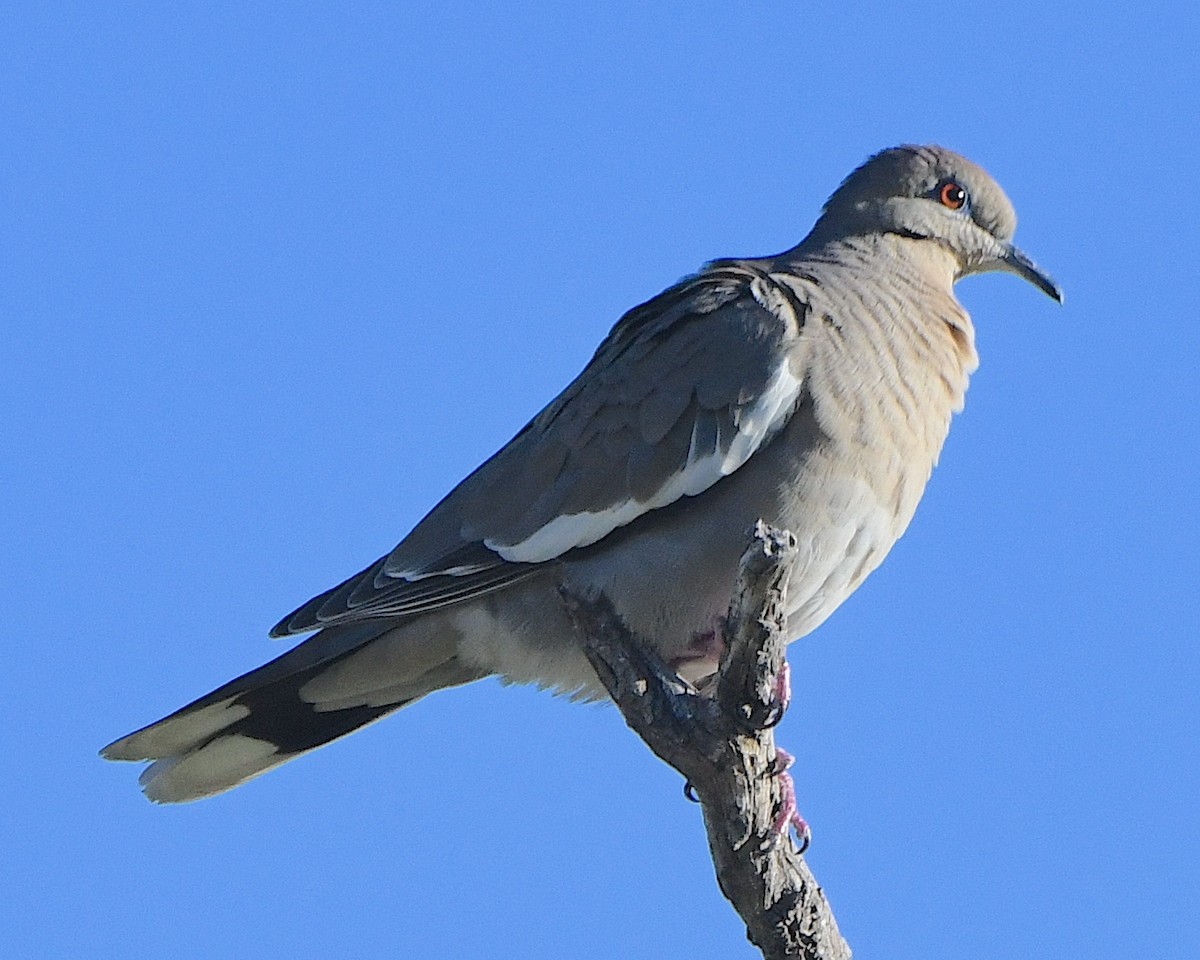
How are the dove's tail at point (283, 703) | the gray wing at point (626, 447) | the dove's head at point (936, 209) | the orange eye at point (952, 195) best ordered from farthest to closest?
the orange eye at point (952, 195) < the dove's head at point (936, 209) < the dove's tail at point (283, 703) < the gray wing at point (626, 447)

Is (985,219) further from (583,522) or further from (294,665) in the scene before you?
(294,665)

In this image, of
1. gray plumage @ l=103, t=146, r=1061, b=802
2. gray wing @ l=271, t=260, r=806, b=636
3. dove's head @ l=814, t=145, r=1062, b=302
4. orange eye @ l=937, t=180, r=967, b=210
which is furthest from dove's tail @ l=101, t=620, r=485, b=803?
orange eye @ l=937, t=180, r=967, b=210

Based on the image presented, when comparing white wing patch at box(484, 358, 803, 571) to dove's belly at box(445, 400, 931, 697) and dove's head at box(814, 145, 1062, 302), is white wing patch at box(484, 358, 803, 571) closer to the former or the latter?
dove's belly at box(445, 400, 931, 697)

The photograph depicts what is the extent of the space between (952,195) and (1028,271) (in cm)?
34

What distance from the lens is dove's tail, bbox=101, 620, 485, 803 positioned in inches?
188

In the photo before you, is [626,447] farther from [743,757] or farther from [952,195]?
[952,195]

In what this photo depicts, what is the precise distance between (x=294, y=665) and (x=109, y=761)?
55 cm

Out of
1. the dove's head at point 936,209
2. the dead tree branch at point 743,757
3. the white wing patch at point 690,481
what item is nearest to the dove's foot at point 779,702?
the dead tree branch at point 743,757

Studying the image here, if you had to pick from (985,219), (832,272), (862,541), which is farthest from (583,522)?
(985,219)

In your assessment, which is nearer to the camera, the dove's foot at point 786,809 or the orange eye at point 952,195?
the dove's foot at point 786,809

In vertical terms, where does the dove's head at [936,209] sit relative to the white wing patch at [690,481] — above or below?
above

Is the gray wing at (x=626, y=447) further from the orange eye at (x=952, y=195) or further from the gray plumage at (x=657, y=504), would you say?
the orange eye at (x=952, y=195)

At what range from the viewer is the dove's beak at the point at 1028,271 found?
220 inches

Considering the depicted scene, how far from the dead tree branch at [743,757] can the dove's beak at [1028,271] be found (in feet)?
7.84
